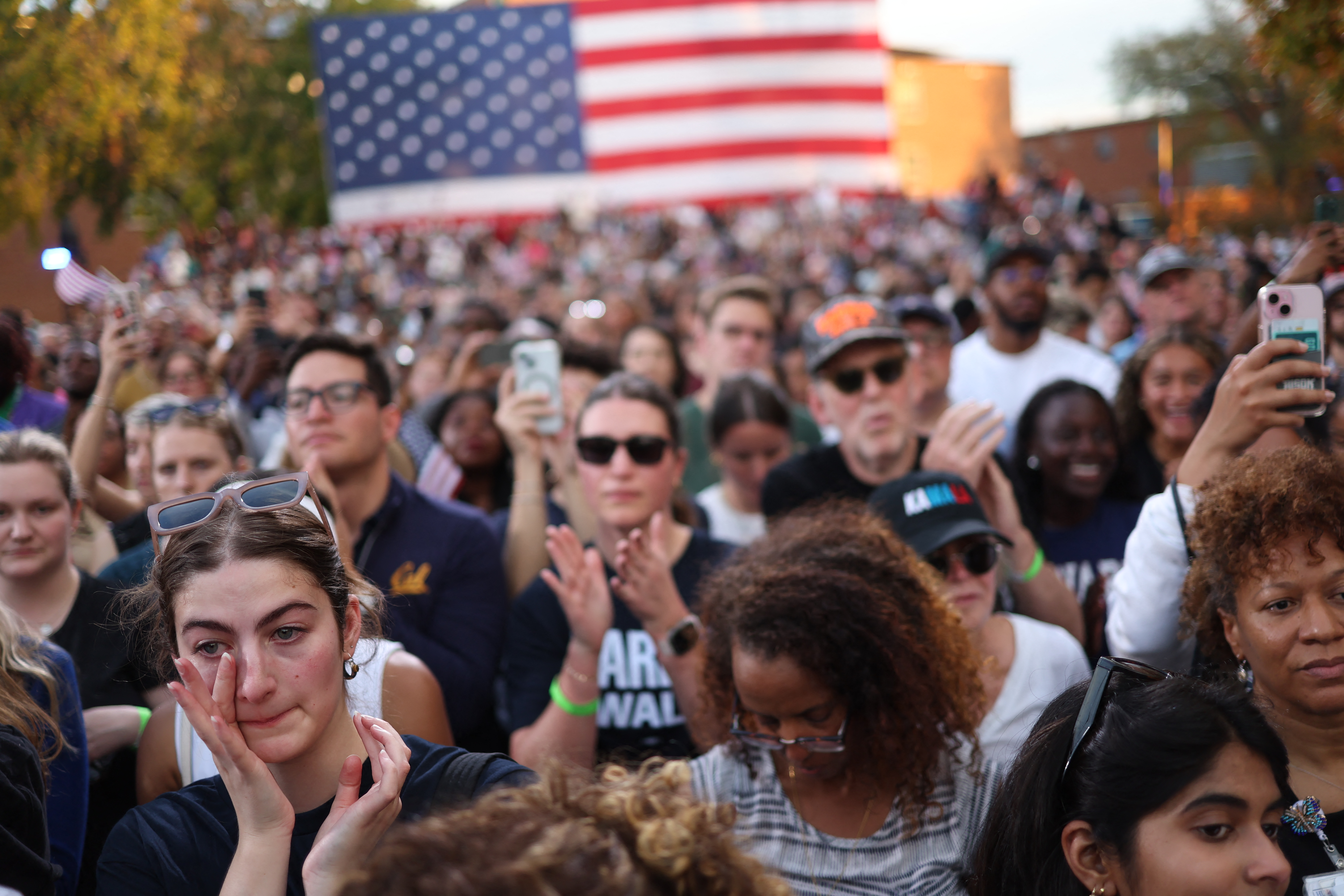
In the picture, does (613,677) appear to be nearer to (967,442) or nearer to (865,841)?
(865,841)

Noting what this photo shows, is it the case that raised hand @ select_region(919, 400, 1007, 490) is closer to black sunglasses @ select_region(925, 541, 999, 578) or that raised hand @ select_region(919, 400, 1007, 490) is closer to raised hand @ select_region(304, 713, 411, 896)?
black sunglasses @ select_region(925, 541, 999, 578)

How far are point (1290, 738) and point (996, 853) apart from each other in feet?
2.19

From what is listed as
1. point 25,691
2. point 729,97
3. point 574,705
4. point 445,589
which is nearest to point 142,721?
point 25,691

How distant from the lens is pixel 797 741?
7.47 feet

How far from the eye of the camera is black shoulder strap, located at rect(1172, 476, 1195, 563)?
252cm

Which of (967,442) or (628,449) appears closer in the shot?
(967,442)

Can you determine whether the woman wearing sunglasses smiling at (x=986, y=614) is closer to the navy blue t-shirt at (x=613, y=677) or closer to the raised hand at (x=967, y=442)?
the raised hand at (x=967, y=442)

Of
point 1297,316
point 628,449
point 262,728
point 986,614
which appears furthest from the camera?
point 628,449

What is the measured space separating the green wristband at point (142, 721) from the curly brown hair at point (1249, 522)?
253 centimetres

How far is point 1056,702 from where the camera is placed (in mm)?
2076

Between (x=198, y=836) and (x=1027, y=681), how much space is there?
1875 millimetres

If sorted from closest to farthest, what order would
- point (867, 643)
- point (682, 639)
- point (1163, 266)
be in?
point (867, 643) < point (682, 639) < point (1163, 266)

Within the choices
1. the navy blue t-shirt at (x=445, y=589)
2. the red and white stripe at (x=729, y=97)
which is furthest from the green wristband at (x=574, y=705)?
the red and white stripe at (x=729, y=97)

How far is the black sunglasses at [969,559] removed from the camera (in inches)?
116
